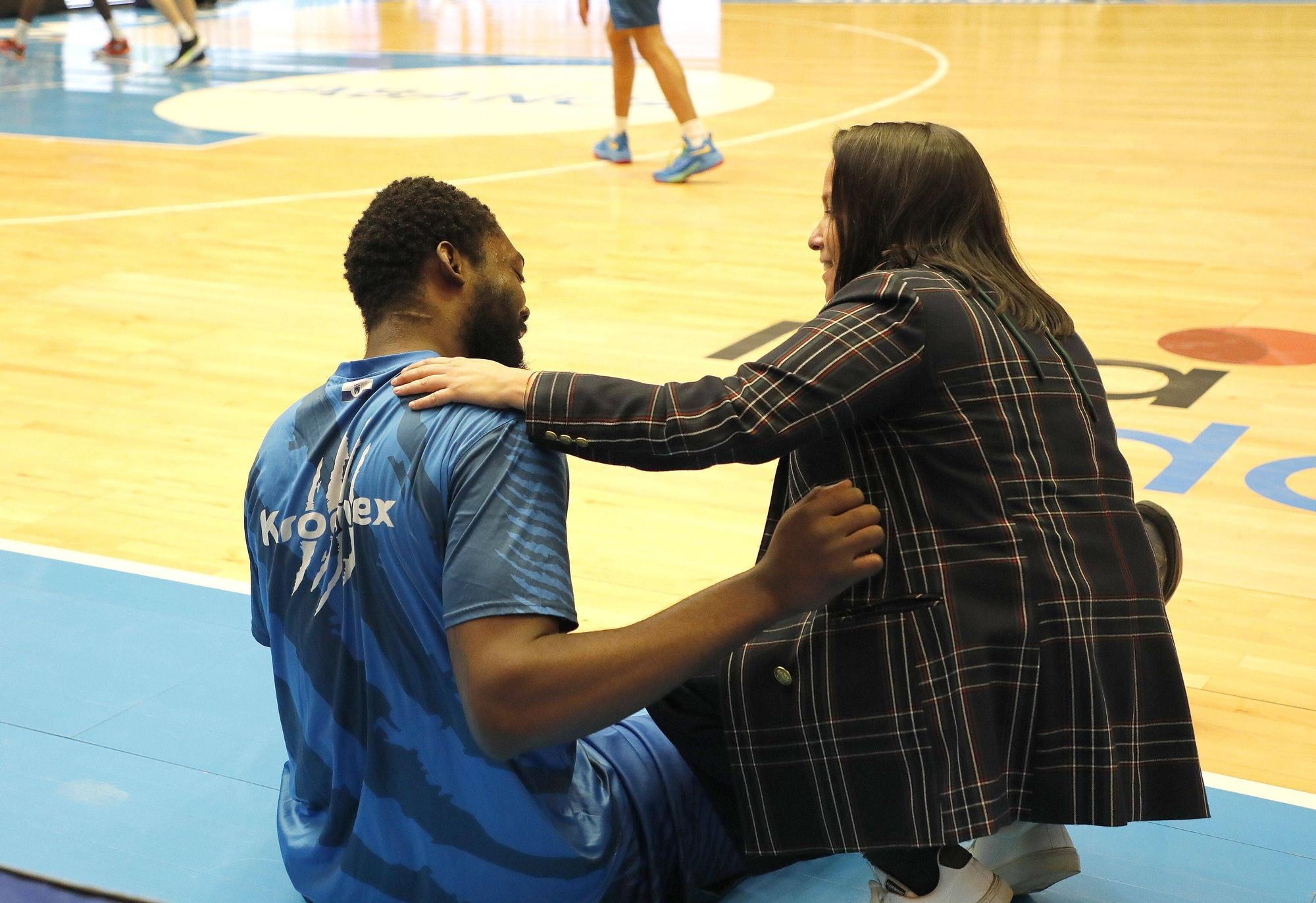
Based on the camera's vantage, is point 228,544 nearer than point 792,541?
No

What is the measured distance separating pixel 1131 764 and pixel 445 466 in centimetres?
79

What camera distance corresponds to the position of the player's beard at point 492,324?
165 centimetres

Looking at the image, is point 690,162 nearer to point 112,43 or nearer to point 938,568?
point 938,568

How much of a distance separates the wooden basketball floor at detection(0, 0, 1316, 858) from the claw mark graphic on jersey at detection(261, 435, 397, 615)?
1.25 meters

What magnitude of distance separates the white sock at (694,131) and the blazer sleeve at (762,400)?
212 inches

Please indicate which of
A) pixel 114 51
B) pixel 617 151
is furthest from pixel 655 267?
pixel 114 51

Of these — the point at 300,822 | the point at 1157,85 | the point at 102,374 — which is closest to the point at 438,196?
the point at 300,822

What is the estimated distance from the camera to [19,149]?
25.5 feet

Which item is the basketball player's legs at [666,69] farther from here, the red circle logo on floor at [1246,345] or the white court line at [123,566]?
the white court line at [123,566]

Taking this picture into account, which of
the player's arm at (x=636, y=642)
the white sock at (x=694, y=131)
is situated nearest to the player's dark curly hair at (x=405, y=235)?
the player's arm at (x=636, y=642)

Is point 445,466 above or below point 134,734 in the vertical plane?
above

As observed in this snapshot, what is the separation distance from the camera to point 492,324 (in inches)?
65.2

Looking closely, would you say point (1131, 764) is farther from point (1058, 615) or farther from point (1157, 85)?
point (1157, 85)

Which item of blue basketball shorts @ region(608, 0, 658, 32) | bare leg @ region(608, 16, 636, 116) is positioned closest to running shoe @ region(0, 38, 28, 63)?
bare leg @ region(608, 16, 636, 116)
